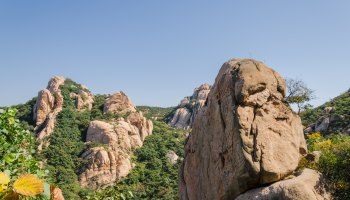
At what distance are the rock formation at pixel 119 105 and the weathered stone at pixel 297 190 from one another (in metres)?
63.2

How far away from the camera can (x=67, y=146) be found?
66.6m

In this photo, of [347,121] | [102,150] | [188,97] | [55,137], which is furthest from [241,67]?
[188,97]

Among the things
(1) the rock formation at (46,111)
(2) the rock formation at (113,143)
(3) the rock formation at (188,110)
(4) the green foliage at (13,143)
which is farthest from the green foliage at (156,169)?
(4) the green foliage at (13,143)

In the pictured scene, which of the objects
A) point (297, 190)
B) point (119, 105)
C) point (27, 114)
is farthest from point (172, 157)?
point (297, 190)

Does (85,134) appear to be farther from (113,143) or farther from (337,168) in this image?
(337,168)

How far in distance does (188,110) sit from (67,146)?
48.1 meters

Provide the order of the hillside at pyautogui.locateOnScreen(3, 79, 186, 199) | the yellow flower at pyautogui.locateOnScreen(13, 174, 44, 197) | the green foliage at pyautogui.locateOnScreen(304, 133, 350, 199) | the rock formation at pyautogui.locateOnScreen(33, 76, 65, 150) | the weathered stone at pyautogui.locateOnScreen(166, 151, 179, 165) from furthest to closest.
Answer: the rock formation at pyautogui.locateOnScreen(33, 76, 65, 150) → the weathered stone at pyautogui.locateOnScreen(166, 151, 179, 165) → the hillside at pyautogui.locateOnScreen(3, 79, 186, 199) → the green foliage at pyautogui.locateOnScreen(304, 133, 350, 199) → the yellow flower at pyautogui.locateOnScreen(13, 174, 44, 197)

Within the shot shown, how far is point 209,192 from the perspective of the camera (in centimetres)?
1614

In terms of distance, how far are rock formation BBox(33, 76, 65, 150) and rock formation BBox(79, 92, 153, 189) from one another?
7771mm

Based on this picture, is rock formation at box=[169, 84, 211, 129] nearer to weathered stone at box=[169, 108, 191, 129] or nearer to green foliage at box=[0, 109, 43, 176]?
weathered stone at box=[169, 108, 191, 129]

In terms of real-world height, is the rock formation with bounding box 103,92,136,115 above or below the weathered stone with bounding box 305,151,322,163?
above

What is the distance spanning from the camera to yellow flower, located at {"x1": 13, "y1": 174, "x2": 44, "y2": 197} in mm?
1410

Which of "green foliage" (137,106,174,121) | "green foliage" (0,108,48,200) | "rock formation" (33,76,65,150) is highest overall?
"green foliage" (137,106,174,121)

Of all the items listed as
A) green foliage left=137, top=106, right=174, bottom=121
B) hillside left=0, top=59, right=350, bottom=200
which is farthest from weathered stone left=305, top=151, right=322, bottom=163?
green foliage left=137, top=106, right=174, bottom=121
